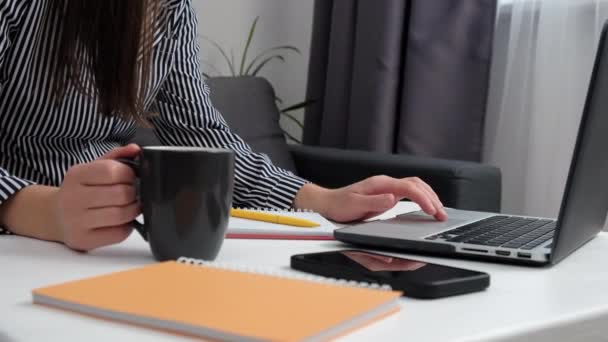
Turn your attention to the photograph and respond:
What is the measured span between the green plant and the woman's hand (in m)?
1.65

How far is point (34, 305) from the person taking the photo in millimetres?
493

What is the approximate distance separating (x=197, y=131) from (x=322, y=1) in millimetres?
1429

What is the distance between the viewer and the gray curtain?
7.25ft

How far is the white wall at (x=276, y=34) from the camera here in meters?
2.79

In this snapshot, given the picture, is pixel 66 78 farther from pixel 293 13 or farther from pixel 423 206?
pixel 293 13

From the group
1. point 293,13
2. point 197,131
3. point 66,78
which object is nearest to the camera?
point 66,78

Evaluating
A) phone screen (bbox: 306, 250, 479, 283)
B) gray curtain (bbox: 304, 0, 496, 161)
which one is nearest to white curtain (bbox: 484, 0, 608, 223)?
gray curtain (bbox: 304, 0, 496, 161)

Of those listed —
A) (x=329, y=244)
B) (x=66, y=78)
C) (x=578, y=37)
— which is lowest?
(x=329, y=244)

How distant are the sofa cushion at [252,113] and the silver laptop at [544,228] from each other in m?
1.29

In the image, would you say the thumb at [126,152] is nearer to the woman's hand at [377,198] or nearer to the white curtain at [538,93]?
the woman's hand at [377,198]

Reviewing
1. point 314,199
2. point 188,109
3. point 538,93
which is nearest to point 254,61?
point 538,93

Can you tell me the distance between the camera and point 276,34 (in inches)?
115

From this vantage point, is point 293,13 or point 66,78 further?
point 293,13

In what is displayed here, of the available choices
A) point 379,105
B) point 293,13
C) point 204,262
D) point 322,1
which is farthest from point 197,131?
point 293,13
